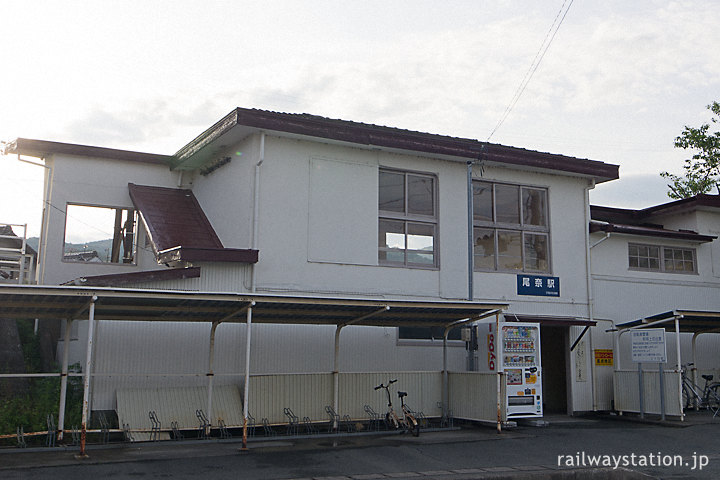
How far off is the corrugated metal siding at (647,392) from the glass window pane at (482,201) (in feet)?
16.9

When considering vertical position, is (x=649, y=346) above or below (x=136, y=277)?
below

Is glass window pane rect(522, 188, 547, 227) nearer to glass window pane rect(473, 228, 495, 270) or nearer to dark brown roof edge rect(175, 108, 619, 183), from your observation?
dark brown roof edge rect(175, 108, 619, 183)

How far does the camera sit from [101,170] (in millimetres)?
16766

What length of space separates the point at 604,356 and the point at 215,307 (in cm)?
1060

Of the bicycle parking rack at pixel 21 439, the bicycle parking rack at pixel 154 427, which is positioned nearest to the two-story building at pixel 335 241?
the bicycle parking rack at pixel 154 427

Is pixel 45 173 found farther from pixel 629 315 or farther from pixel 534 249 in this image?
pixel 629 315

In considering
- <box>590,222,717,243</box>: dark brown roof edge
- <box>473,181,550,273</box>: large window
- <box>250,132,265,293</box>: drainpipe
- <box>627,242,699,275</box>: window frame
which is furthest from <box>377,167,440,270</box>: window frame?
<box>627,242,699,275</box>: window frame

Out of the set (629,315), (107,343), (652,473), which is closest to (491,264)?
(629,315)

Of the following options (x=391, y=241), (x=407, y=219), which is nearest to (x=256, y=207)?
(x=391, y=241)

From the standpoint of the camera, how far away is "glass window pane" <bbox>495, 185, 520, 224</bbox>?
1725 cm

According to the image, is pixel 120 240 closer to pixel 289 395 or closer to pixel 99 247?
pixel 99 247

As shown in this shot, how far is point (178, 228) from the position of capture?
613 inches

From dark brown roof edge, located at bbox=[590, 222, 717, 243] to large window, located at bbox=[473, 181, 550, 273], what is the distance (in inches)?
59.0

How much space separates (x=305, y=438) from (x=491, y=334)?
195 inches
